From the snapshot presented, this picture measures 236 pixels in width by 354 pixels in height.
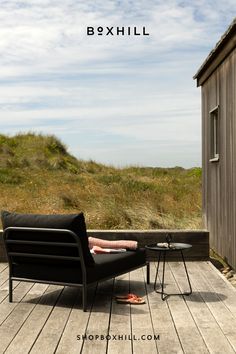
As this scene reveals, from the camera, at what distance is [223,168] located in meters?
9.05

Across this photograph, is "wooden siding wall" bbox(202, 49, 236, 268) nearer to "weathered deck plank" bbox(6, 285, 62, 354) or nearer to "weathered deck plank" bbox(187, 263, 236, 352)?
"weathered deck plank" bbox(187, 263, 236, 352)

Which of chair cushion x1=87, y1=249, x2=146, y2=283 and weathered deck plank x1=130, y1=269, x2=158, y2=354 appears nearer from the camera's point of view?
weathered deck plank x1=130, y1=269, x2=158, y2=354

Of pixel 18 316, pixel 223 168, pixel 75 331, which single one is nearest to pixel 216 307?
pixel 75 331

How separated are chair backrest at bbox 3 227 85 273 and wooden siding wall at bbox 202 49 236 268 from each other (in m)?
3.10

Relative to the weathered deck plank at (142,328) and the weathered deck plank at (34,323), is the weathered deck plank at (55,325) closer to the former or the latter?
the weathered deck plank at (34,323)

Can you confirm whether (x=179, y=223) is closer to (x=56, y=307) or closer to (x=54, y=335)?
(x=56, y=307)

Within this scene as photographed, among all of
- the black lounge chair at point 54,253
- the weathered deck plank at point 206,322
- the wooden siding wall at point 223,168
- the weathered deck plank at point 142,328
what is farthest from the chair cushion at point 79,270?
the wooden siding wall at point 223,168

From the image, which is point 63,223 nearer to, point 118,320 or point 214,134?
point 118,320

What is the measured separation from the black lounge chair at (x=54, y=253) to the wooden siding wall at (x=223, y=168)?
8.51 ft

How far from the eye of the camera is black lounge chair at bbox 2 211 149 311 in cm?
577

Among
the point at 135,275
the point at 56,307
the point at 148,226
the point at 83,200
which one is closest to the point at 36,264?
the point at 56,307

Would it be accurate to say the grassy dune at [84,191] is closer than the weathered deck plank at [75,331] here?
No

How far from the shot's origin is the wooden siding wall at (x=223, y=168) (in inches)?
325

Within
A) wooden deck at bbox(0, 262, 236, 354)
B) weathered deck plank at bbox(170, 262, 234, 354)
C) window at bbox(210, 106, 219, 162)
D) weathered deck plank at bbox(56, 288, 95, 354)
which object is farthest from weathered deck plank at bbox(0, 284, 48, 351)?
window at bbox(210, 106, 219, 162)
